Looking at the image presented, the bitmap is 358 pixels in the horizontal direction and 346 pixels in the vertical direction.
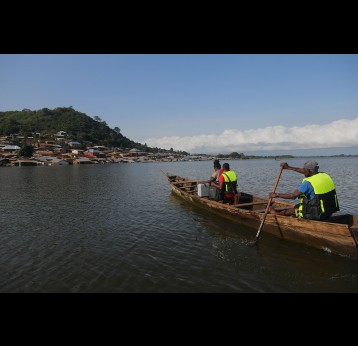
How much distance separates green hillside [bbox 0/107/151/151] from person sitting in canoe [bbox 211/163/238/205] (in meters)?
132

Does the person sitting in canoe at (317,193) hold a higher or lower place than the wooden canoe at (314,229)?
higher

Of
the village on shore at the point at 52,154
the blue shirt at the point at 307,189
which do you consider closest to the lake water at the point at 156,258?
the blue shirt at the point at 307,189

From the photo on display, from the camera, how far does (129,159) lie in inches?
5271

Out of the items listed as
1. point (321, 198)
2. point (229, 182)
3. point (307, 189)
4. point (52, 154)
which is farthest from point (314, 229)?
point (52, 154)

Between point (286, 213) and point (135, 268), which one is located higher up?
point (286, 213)

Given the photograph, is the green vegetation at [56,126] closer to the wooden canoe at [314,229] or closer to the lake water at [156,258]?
the lake water at [156,258]

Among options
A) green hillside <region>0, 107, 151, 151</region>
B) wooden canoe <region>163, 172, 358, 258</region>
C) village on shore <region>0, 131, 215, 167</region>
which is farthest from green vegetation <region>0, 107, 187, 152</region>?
wooden canoe <region>163, 172, 358, 258</region>

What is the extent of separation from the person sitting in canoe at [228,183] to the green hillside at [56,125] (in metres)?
132

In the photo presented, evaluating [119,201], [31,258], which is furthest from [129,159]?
[31,258]

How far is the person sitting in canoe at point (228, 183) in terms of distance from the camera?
45.6 feet

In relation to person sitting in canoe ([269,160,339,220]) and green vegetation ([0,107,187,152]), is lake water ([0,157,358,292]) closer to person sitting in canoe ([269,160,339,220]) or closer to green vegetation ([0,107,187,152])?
person sitting in canoe ([269,160,339,220])
